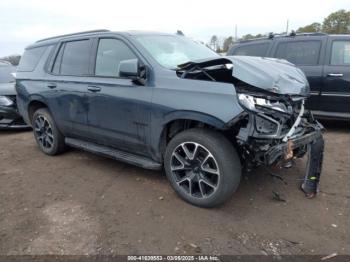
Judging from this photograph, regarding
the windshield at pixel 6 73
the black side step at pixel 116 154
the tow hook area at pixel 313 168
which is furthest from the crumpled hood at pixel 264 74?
the windshield at pixel 6 73

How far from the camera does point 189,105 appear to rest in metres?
3.29

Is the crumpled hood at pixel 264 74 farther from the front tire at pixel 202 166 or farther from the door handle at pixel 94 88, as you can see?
the door handle at pixel 94 88

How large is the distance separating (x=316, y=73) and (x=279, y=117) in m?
3.41

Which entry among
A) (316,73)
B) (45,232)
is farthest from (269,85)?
(316,73)

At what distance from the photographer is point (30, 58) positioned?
554 cm

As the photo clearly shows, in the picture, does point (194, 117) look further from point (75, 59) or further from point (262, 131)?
point (75, 59)

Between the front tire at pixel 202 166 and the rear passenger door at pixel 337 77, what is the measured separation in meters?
3.60

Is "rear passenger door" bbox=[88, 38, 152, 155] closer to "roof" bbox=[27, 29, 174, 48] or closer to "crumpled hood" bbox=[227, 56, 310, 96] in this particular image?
"roof" bbox=[27, 29, 174, 48]

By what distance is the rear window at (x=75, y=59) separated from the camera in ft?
14.8

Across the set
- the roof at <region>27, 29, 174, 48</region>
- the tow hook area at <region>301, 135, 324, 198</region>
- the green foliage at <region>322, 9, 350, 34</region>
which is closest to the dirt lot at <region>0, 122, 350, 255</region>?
the tow hook area at <region>301, 135, 324, 198</region>

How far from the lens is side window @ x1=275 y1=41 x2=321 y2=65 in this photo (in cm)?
618

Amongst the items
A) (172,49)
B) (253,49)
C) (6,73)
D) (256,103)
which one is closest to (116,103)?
(172,49)

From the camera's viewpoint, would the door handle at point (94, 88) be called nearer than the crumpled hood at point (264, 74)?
No

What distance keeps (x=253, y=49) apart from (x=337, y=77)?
1.80 m
